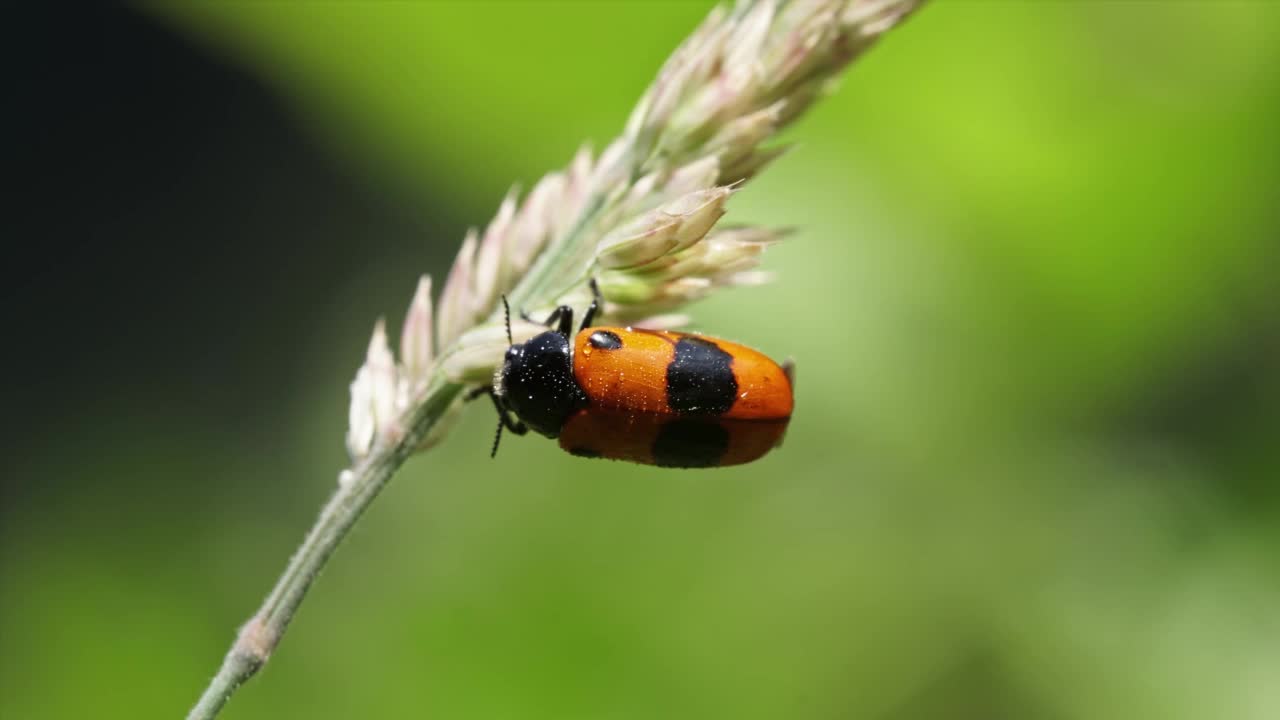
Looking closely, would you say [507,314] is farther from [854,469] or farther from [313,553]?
[854,469]

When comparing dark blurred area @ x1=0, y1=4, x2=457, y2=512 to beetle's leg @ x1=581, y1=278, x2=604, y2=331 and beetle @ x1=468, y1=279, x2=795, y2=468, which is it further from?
beetle's leg @ x1=581, y1=278, x2=604, y2=331

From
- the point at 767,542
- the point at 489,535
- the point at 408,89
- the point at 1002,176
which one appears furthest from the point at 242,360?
the point at 1002,176

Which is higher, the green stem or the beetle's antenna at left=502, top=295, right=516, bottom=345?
the beetle's antenna at left=502, top=295, right=516, bottom=345

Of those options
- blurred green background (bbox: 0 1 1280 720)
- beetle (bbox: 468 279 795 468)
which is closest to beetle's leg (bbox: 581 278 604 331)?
beetle (bbox: 468 279 795 468)

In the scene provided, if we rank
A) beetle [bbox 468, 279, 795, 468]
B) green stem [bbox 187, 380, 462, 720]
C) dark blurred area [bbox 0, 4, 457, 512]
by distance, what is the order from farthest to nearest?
dark blurred area [bbox 0, 4, 457, 512], beetle [bbox 468, 279, 795, 468], green stem [bbox 187, 380, 462, 720]

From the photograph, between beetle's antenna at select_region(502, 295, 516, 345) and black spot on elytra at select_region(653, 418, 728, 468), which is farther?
black spot on elytra at select_region(653, 418, 728, 468)

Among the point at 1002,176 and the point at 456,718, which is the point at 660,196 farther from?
the point at 1002,176

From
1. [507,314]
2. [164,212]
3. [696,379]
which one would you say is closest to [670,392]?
[696,379]
